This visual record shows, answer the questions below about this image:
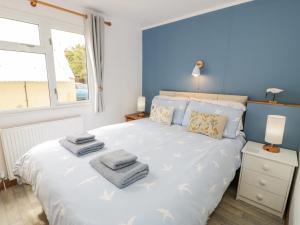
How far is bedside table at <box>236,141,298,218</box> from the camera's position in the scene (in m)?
1.68

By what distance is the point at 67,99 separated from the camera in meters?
2.70

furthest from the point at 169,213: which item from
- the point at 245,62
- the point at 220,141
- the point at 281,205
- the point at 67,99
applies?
the point at 67,99

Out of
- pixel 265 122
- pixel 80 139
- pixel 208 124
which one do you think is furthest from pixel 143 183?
pixel 265 122

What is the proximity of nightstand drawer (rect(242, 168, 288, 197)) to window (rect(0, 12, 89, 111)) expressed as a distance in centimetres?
271

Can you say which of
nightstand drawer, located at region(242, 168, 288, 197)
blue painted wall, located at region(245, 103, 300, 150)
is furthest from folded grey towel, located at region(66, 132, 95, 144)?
blue painted wall, located at region(245, 103, 300, 150)

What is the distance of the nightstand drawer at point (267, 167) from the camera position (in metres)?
1.67

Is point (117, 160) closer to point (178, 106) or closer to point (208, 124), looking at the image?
point (208, 124)

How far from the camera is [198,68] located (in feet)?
8.65

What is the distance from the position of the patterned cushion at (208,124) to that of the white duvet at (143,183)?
14 centimetres

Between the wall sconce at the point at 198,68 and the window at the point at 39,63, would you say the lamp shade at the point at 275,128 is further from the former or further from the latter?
the window at the point at 39,63

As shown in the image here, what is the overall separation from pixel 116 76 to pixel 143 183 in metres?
2.47

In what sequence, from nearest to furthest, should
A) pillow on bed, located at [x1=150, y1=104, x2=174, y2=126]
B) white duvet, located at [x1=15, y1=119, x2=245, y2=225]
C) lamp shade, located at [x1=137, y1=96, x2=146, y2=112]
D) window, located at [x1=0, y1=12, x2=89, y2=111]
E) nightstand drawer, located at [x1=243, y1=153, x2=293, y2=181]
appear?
white duvet, located at [x1=15, y1=119, x2=245, y2=225] → nightstand drawer, located at [x1=243, y1=153, x2=293, y2=181] → window, located at [x1=0, y1=12, x2=89, y2=111] → pillow on bed, located at [x1=150, y1=104, x2=174, y2=126] → lamp shade, located at [x1=137, y1=96, x2=146, y2=112]

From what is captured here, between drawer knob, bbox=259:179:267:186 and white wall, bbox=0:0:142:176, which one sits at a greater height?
white wall, bbox=0:0:142:176

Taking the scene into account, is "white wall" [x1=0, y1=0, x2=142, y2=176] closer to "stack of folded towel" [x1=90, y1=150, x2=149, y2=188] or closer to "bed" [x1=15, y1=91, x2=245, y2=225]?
"bed" [x1=15, y1=91, x2=245, y2=225]
